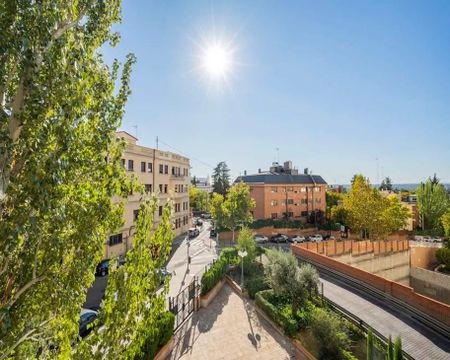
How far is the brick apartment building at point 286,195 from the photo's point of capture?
45.3m

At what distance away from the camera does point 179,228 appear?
1531 inches

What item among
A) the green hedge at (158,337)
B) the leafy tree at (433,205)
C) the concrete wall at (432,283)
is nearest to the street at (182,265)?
the green hedge at (158,337)

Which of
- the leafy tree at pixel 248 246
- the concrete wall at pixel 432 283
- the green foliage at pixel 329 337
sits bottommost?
the concrete wall at pixel 432 283

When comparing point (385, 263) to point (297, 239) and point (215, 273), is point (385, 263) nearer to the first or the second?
point (297, 239)

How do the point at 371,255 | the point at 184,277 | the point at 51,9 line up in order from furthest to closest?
the point at 371,255 → the point at 184,277 → the point at 51,9

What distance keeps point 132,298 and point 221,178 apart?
55.8 m

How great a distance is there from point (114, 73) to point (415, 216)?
5667 cm

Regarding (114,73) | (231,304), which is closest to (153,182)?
(231,304)

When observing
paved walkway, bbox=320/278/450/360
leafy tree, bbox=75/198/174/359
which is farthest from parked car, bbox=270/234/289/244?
leafy tree, bbox=75/198/174/359

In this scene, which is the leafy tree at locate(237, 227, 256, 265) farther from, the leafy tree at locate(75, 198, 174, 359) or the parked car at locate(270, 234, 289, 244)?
the leafy tree at locate(75, 198, 174, 359)

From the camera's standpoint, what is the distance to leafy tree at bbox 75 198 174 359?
163 inches

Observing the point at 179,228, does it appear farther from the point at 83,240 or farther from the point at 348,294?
the point at 83,240

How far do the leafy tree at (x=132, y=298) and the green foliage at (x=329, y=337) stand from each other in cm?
963

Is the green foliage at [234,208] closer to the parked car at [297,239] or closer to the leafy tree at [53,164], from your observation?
the parked car at [297,239]
